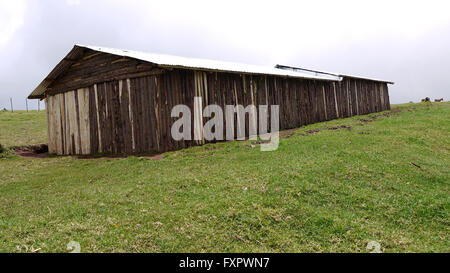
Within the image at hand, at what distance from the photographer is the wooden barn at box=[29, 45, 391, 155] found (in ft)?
43.0

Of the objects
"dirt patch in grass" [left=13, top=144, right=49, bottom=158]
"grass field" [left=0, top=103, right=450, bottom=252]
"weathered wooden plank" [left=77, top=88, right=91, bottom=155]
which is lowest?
"grass field" [left=0, top=103, right=450, bottom=252]

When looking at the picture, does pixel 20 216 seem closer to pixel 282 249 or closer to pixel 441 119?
pixel 282 249

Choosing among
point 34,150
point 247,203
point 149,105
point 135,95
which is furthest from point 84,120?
point 247,203

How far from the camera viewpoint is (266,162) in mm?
9078

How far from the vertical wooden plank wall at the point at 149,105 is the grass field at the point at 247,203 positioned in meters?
2.96

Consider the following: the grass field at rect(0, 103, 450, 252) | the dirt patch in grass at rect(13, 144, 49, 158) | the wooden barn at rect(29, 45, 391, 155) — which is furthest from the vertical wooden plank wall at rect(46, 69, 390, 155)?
the grass field at rect(0, 103, 450, 252)

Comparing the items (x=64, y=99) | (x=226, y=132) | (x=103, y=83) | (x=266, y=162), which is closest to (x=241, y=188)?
(x=266, y=162)

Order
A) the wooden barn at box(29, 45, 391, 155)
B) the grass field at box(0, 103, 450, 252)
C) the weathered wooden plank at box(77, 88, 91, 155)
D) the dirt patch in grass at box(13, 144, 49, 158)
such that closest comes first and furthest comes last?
the grass field at box(0, 103, 450, 252) < the wooden barn at box(29, 45, 391, 155) < the weathered wooden plank at box(77, 88, 91, 155) < the dirt patch in grass at box(13, 144, 49, 158)

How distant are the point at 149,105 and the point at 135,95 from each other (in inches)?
39.4

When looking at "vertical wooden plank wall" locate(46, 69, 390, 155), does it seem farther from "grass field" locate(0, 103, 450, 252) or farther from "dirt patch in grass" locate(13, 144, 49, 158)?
"grass field" locate(0, 103, 450, 252)

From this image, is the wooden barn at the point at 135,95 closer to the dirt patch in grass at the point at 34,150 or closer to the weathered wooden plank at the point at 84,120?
the weathered wooden plank at the point at 84,120

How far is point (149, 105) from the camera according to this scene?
1328 cm

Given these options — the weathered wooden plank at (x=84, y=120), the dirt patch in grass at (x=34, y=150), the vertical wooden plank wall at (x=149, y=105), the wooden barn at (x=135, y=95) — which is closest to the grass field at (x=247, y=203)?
the vertical wooden plank wall at (x=149, y=105)

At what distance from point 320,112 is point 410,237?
1851cm
